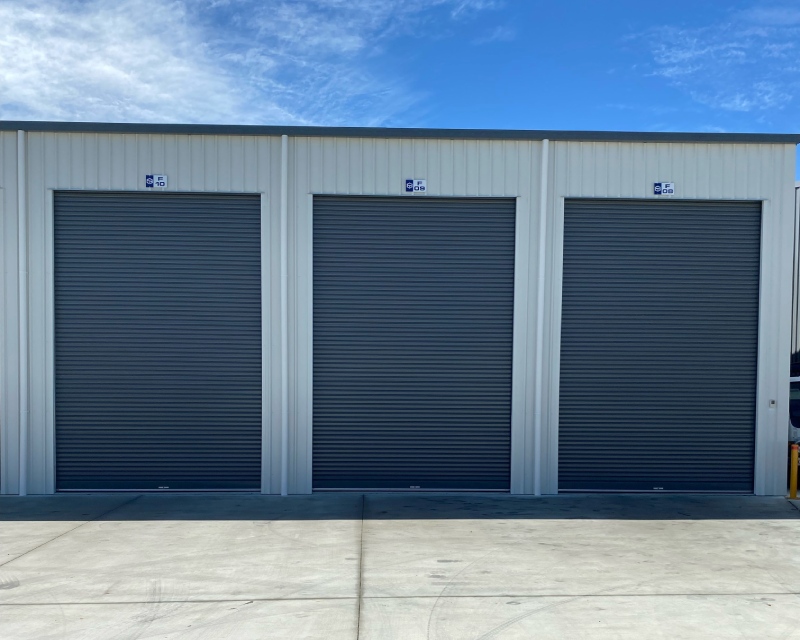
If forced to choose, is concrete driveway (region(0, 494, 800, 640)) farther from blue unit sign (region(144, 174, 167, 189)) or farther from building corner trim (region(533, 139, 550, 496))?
blue unit sign (region(144, 174, 167, 189))

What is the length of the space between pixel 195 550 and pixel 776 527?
7.21 metres

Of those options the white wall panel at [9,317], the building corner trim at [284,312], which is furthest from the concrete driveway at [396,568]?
the white wall panel at [9,317]

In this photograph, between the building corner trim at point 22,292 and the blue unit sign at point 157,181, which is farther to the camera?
the blue unit sign at point 157,181

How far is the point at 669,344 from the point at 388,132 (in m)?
5.43

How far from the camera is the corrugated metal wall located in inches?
393

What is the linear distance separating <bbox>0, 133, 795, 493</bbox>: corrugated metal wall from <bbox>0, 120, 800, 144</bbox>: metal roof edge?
4.5 inches

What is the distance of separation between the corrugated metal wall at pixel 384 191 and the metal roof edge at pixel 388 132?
4.5 inches

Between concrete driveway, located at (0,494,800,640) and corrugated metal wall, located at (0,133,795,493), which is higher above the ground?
corrugated metal wall, located at (0,133,795,493)

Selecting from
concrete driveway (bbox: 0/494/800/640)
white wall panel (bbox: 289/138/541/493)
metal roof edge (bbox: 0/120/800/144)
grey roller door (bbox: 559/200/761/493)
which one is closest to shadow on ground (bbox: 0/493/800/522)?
concrete driveway (bbox: 0/494/800/640)

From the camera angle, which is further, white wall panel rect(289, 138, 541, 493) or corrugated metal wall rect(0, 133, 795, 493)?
white wall panel rect(289, 138, 541, 493)

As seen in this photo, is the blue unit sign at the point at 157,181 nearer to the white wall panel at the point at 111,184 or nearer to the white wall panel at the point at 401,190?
the white wall panel at the point at 111,184

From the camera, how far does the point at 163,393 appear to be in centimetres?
1018

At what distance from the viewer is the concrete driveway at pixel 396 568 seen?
5.42 metres

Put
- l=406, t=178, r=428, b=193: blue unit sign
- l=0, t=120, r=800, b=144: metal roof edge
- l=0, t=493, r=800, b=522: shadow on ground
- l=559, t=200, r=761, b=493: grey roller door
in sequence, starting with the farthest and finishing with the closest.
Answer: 1. l=559, t=200, r=761, b=493: grey roller door
2. l=406, t=178, r=428, b=193: blue unit sign
3. l=0, t=120, r=800, b=144: metal roof edge
4. l=0, t=493, r=800, b=522: shadow on ground
